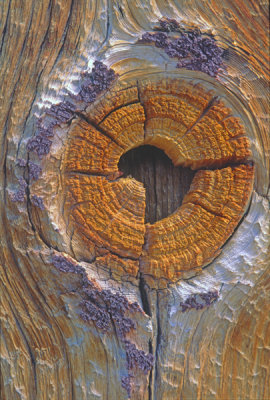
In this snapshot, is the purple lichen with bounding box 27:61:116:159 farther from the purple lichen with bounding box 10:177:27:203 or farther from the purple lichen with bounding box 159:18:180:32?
the purple lichen with bounding box 159:18:180:32

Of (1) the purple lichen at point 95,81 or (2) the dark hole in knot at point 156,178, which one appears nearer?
(1) the purple lichen at point 95,81

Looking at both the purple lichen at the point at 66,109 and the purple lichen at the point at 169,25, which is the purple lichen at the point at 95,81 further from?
the purple lichen at the point at 169,25

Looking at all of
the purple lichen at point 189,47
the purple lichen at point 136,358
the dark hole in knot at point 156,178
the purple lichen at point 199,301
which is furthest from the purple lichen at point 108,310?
the purple lichen at point 189,47

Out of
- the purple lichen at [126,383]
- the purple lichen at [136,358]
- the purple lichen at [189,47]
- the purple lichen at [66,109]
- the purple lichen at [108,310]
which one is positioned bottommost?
the purple lichen at [126,383]

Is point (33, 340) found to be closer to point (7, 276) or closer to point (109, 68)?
point (7, 276)

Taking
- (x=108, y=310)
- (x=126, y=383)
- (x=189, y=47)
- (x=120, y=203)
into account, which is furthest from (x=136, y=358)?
(x=189, y=47)

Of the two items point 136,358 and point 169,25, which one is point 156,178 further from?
point 136,358
